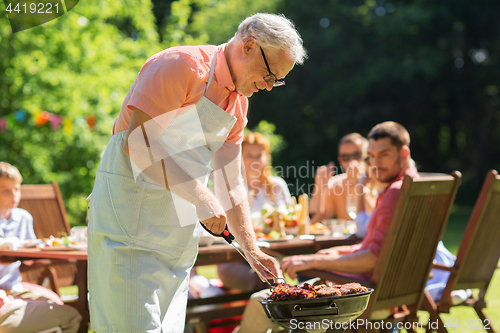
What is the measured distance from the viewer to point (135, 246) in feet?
5.87

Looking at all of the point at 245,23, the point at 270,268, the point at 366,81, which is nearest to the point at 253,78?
the point at 245,23

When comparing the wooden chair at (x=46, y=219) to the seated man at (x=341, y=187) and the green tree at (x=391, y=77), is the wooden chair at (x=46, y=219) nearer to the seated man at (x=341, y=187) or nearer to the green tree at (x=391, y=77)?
the seated man at (x=341, y=187)

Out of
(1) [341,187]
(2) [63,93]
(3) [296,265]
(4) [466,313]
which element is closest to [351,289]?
(3) [296,265]

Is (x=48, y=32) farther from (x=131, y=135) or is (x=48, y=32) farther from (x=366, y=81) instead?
(x=366, y=81)

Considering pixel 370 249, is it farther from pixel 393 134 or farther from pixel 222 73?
pixel 222 73

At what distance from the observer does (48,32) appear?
8445 mm

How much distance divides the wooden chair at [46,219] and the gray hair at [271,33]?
8.88 feet

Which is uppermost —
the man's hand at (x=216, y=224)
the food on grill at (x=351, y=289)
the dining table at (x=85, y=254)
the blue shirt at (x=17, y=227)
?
the man's hand at (x=216, y=224)

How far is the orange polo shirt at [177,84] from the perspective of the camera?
1.72m

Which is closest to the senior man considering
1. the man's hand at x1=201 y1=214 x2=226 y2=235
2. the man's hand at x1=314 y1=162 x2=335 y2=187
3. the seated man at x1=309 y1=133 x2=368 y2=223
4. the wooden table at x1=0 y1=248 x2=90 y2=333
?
the man's hand at x1=201 y1=214 x2=226 y2=235

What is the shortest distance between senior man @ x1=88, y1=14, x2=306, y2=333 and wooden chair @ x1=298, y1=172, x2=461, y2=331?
1128 mm

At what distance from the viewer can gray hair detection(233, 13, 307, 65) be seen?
6.03ft

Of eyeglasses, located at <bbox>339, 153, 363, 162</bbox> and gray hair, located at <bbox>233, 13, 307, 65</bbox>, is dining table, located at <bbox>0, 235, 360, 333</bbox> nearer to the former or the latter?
gray hair, located at <bbox>233, 13, 307, 65</bbox>

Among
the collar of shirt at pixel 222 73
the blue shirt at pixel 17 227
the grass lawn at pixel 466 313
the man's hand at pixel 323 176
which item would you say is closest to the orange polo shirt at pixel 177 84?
the collar of shirt at pixel 222 73
